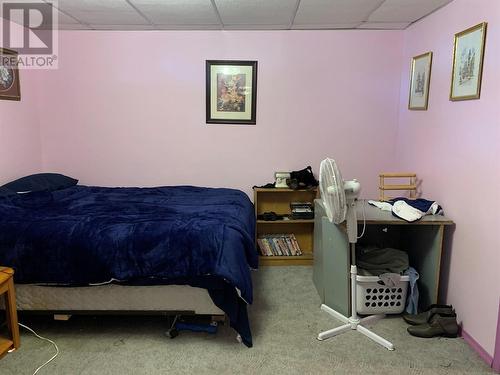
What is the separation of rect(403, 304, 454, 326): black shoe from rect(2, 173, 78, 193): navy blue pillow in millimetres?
3096

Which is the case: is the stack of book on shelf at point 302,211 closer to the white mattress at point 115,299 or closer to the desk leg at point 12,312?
the white mattress at point 115,299

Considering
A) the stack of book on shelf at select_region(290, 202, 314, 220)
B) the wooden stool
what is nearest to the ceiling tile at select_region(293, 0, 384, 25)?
the stack of book on shelf at select_region(290, 202, 314, 220)

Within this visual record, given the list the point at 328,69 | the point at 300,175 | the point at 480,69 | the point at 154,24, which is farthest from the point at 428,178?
the point at 154,24

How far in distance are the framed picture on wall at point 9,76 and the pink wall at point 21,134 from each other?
0.06 metres

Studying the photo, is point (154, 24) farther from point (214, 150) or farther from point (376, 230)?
point (376, 230)

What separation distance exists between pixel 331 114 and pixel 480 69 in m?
1.64

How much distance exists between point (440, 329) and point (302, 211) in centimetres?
163

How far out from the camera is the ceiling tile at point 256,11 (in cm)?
295

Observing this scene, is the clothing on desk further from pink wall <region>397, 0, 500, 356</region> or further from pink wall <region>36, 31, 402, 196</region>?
pink wall <region>36, 31, 402, 196</region>

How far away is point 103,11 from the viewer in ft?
10.4

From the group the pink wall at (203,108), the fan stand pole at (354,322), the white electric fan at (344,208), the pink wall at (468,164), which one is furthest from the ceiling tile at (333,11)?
the fan stand pole at (354,322)

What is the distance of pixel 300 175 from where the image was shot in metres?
3.80

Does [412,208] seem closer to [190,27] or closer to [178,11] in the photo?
[178,11]

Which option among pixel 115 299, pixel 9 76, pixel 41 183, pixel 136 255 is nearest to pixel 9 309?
pixel 115 299
